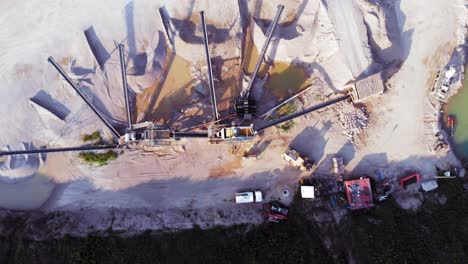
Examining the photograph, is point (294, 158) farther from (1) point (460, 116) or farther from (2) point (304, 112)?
(1) point (460, 116)

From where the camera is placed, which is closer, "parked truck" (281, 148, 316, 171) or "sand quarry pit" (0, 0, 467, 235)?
"parked truck" (281, 148, 316, 171)

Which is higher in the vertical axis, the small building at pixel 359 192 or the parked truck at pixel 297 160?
the parked truck at pixel 297 160

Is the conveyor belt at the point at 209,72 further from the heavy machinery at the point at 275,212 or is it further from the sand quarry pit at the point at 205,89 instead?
the heavy machinery at the point at 275,212

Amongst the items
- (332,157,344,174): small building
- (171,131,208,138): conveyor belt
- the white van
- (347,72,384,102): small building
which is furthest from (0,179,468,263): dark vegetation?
(347,72,384,102): small building

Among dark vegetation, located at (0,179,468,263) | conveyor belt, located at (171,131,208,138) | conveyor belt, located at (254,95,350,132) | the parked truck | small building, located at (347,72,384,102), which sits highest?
small building, located at (347,72,384,102)

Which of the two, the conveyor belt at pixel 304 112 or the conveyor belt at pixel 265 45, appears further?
the conveyor belt at pixel 304 112

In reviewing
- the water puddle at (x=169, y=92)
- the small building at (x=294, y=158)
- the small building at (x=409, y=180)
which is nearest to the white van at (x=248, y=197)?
the small building at (x=294, y=158)

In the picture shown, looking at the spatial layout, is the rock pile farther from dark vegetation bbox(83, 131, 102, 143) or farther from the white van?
dark vegetation bbox(83, 131, 102, 143)

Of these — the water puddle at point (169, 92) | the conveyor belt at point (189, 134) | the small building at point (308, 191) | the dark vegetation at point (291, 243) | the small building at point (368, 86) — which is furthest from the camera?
the water puddle at point (169, 92)

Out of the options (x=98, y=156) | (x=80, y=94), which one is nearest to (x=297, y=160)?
A: (x=98, y=156)
